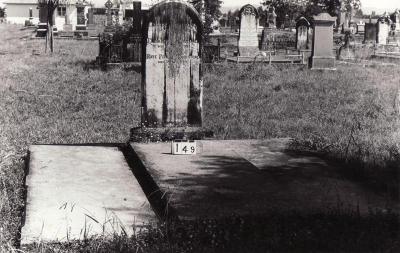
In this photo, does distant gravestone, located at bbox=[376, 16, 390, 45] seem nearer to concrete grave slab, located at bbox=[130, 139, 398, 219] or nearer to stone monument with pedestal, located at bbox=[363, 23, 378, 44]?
stone monument with pedestal, located at bbox=[363, 23, 378, 44]

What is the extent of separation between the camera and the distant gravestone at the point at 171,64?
6.80 m

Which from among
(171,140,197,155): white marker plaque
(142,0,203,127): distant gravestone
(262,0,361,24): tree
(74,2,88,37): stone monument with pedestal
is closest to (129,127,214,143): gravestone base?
(142,0,203,127): distant gravestone

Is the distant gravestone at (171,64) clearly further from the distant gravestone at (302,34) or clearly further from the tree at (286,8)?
the tree at (286,8)

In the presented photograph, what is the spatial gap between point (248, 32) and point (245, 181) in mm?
18155

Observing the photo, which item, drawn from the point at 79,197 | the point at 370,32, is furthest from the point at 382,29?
the point at 79,197

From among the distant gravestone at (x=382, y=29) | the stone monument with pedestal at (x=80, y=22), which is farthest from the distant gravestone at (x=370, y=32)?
the stone monument with pedestal at (x=80, y=22)

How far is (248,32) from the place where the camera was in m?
22.6

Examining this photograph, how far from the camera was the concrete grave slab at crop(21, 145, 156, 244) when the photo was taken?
3.85 meters

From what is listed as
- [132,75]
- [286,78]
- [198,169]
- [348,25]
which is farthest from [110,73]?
[348,25]

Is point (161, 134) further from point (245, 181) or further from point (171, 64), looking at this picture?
point (245, 181)

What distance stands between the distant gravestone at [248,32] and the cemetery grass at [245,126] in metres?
5.21

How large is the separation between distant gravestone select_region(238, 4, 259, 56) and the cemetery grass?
5.21 metres

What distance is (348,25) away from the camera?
1925 inches

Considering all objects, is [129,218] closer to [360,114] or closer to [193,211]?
[193,211]
